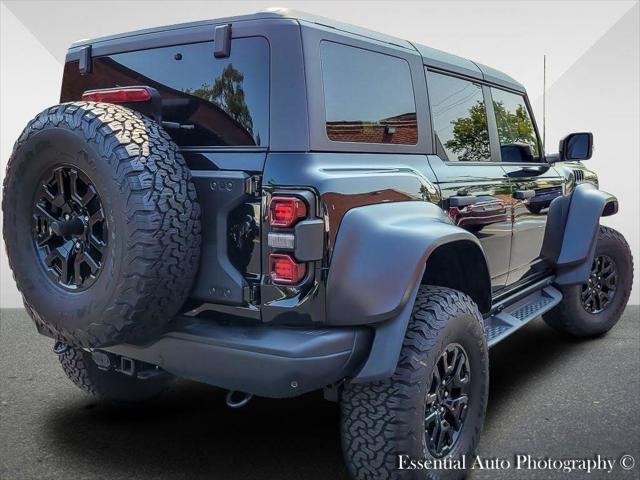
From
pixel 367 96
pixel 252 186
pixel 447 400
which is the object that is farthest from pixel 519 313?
pixel 252 186

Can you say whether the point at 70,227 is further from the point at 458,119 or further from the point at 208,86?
the point at 458,119

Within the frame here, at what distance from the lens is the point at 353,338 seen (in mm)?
2469

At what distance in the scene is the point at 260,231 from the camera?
96.1 inches

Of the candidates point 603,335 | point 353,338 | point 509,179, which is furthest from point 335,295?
point 603,335

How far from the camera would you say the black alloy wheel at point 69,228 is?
2506 millimetres

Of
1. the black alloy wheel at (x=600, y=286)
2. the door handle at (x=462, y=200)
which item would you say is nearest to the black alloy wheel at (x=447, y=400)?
the door handle at (x=462, y=200)

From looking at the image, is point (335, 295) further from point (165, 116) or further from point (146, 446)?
point (146, 446)

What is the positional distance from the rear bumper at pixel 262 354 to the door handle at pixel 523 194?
6.11 feet

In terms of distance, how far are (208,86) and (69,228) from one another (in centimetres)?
80

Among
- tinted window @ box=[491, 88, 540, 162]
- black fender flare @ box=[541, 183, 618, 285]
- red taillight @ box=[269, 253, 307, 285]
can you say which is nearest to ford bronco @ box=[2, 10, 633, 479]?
red taillight @ box=[269, 253, 307, 285]

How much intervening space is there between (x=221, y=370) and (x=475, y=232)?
1.60 metres

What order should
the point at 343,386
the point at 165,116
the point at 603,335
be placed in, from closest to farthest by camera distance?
the point at 343,386 → the point at 165,116 → the point at 603,335

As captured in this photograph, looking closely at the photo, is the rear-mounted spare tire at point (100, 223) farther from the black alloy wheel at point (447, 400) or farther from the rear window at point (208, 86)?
the black alloy wheel at point (447, 400)

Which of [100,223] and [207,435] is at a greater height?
[100,223]
